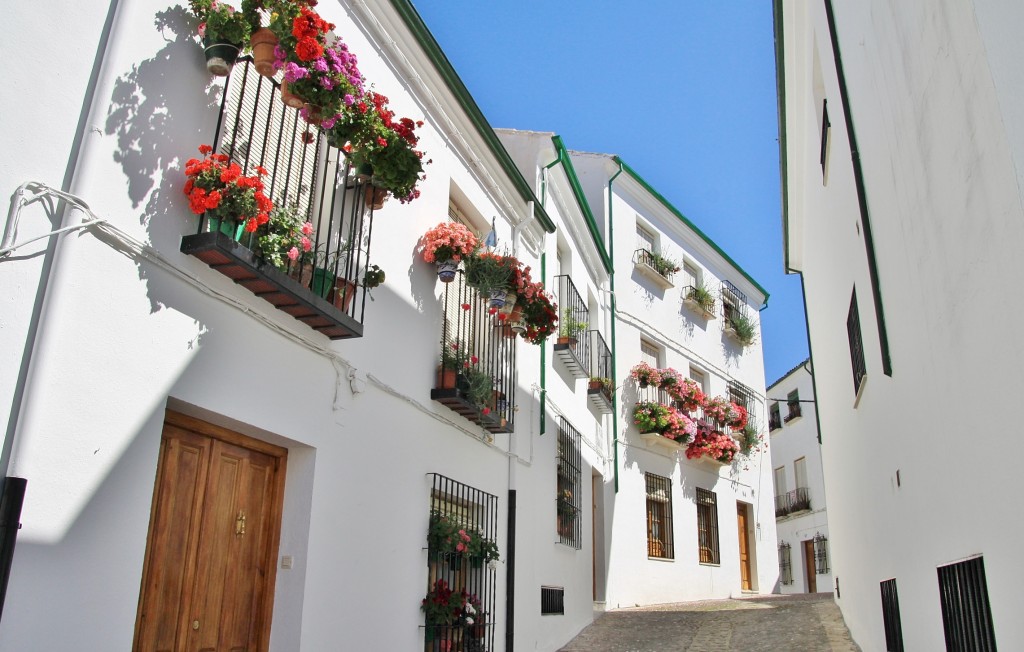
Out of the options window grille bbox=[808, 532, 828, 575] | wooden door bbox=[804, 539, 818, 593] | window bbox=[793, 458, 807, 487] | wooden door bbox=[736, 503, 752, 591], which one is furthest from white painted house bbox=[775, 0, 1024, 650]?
window bbox=[793, 458, 807, 487]

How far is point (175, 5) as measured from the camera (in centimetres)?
445

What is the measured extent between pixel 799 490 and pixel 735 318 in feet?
26.5

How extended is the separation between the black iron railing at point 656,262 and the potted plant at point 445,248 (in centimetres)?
877

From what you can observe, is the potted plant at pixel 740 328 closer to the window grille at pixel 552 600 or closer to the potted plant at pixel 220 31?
the window grille at pixel 552 600

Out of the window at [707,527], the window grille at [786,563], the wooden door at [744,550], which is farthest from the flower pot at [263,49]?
the window grille at [786,563]

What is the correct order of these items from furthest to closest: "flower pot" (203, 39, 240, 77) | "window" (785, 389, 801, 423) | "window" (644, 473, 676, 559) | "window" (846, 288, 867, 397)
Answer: "window" (785, 389, 801, 423), "window" (644, 473, 676, 559), "window" (846, 288, 867, 397), "flower pot" (203, 39, 240, 77)

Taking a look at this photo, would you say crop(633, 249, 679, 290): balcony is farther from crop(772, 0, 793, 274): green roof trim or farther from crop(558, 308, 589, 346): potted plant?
crop(558, 308, 589, 346): potted plant

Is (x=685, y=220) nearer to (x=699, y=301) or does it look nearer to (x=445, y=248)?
(x=699, y=301)

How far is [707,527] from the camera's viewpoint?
1609 cm

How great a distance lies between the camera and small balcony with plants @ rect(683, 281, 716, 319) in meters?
17.2

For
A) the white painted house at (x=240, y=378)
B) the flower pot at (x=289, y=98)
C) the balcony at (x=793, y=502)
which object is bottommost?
the white painted house at (x=240, y=378)

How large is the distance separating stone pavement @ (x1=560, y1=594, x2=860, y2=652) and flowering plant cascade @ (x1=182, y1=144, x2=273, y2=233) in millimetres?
6917

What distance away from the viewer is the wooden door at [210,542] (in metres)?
4.22

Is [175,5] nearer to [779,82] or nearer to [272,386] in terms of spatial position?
[272,386]
